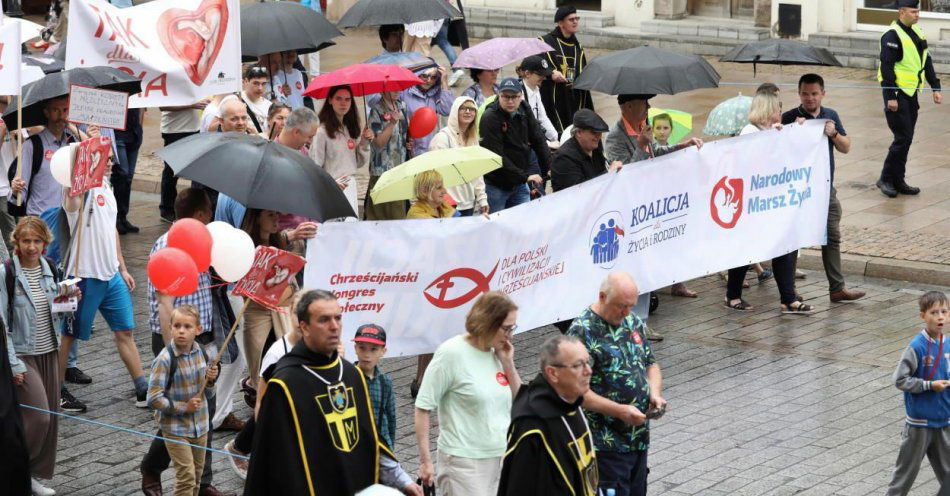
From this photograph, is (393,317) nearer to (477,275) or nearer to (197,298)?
(477,275)

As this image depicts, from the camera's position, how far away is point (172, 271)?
827 centimetres

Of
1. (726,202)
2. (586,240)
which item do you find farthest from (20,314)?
(726,202)

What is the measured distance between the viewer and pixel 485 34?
86.0ft

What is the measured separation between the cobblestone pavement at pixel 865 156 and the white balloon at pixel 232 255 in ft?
22.7

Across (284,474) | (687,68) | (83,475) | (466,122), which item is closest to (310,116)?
(466,122)

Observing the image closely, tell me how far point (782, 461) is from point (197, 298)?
3.53 m

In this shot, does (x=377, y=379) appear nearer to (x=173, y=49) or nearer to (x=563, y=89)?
(x=173, y=49)

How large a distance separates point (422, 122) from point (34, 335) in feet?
13.6

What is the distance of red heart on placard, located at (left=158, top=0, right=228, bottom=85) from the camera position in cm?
1188

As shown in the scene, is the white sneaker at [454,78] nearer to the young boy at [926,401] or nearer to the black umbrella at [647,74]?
the black umbrella at [647,74]

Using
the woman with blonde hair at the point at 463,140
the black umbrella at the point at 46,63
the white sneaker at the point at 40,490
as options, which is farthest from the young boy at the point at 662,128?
the white sneaker at the point at 40,490

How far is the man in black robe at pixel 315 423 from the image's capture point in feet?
Result: 20.7

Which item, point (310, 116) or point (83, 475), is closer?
point (83, 475)

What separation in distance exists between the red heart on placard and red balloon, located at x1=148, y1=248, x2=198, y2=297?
3.75 meters
